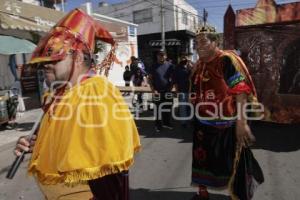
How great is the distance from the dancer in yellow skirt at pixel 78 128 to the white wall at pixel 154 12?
1462 inches

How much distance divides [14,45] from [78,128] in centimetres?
842

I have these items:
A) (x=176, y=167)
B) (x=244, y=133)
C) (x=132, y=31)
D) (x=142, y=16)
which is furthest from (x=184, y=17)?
(x=244, y=133)

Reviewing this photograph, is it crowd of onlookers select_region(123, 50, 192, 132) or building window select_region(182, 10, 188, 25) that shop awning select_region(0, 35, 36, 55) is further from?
building window select_region(182, 10, 188, 25)

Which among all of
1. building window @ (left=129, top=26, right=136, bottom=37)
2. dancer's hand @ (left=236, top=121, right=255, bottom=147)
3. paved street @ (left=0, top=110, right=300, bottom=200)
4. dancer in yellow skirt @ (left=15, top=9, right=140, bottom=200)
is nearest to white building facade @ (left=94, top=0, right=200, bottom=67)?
building window @ (left=129, top=26, right=136, bottom=37)

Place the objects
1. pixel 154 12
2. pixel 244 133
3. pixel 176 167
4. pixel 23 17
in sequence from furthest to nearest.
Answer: pixel 154 12 < pixel 23 17 < pixel 176 167 < pixel 244 133

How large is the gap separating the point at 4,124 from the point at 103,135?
8177 mm

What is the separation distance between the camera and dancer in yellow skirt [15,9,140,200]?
5.38 feet

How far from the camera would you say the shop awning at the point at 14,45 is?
893 cm

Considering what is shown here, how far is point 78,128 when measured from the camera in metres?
1.66

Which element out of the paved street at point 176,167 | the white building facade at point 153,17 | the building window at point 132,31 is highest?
the white building facade at point 153,17

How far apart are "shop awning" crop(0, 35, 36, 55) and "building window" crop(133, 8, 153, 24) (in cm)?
3083

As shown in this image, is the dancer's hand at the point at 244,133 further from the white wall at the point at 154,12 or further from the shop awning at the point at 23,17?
the white wall at the point at 154,12

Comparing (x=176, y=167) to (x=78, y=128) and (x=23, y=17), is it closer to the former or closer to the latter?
(x=78, y=128)

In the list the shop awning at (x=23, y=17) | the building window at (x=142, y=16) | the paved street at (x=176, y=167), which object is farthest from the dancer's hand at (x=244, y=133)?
the building window at (x=142, y=16)
